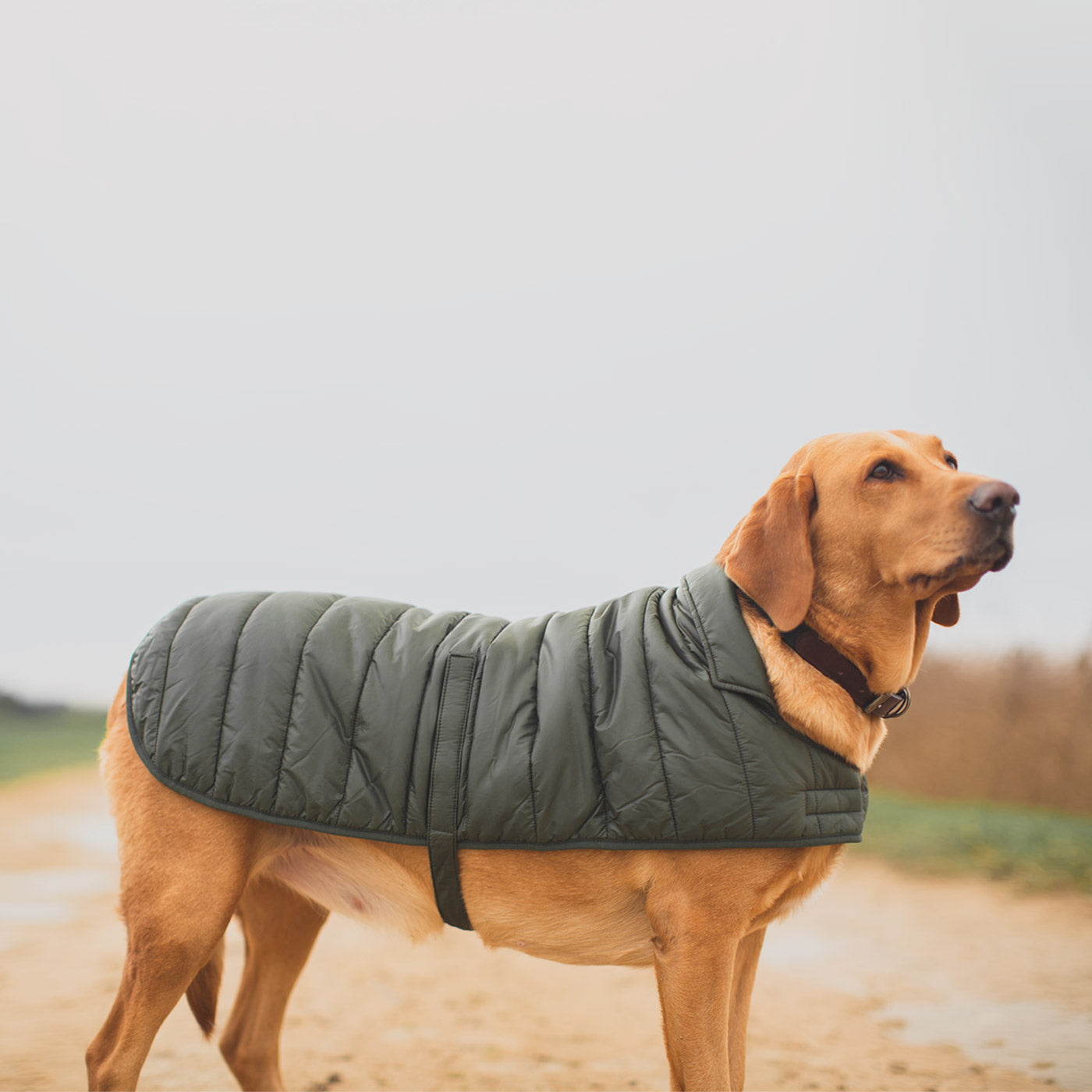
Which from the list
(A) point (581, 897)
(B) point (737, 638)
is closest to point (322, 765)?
(A) point (581, 897)

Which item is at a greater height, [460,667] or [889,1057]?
[460,667]

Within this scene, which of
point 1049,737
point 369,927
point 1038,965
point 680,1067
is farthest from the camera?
point 1049,737

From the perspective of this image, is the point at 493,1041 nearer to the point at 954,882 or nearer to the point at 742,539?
the point at 742,539

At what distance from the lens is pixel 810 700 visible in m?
2.56

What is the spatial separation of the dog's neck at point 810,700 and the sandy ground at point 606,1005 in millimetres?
1650

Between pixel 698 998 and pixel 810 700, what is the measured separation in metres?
0.92

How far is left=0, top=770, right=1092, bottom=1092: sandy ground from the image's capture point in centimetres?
411

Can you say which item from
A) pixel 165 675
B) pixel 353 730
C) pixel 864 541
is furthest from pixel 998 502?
pixel 165 675

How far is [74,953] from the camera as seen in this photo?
19.2 feet

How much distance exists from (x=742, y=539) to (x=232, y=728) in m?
1.75

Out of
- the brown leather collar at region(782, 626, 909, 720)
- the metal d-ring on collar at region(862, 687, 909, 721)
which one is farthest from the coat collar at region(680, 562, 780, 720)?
the metal d-ring on collar at region(862, 687, 909, 721)

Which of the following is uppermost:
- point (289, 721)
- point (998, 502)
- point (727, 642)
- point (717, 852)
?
point (998, 502)

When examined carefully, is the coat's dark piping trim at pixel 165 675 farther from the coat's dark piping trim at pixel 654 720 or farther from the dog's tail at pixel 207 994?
the coat's dark piping trim at pixel 654 720

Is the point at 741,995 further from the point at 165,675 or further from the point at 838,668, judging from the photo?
the point at 165,675
